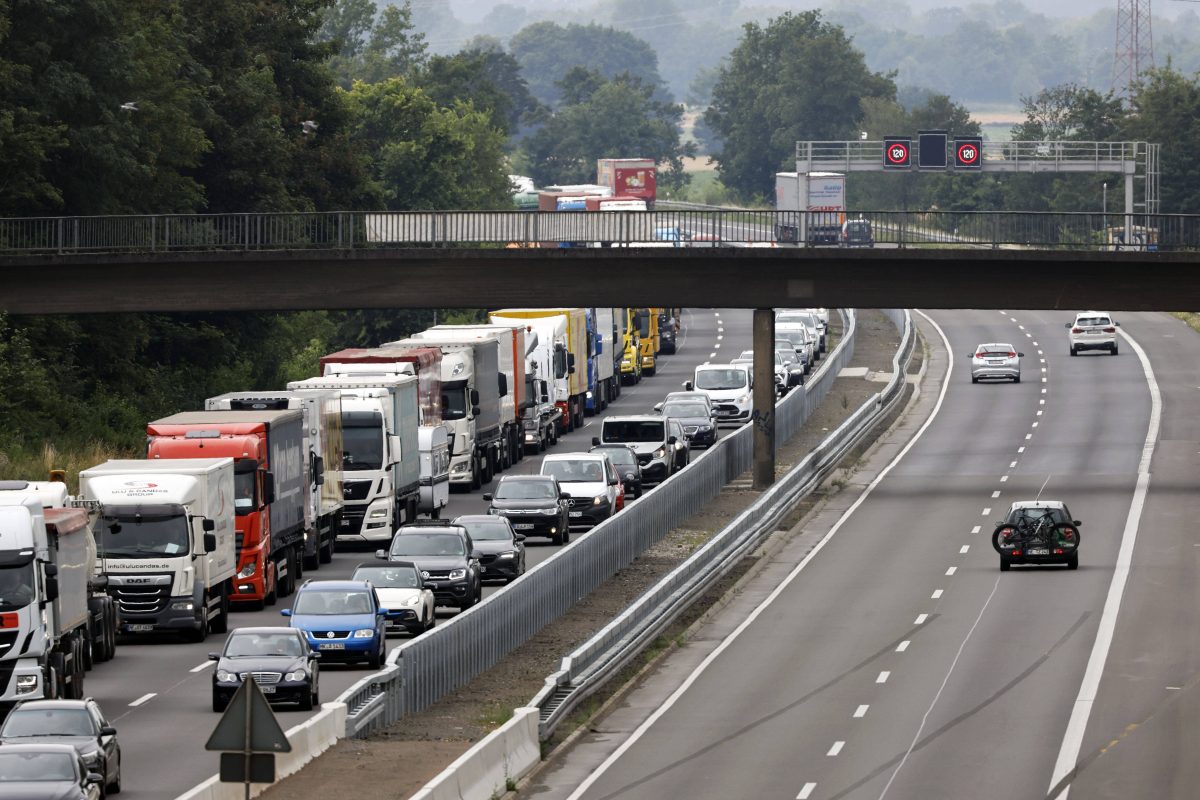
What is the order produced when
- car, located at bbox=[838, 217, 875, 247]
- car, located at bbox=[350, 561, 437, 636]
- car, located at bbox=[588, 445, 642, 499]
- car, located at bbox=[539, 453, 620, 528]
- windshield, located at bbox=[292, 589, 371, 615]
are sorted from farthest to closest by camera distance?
1. car, located at bbox=[838, 217, 875, 247]
2. car, located at bbox=[588, 445, 642, 499]
3. car, located at bbox=[539, 453, 620, 528]
4. car, located at bbox=[350, 561, 437, 636]
5. windshield, located at bbox=[292, 589, 371, 615]

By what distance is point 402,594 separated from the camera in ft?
131

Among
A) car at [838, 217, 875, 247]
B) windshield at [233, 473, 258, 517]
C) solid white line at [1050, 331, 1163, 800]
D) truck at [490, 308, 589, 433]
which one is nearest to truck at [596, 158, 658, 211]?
truck at [490, 308, 589, 433]

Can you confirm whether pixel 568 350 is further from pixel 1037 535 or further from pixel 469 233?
pixel 1037 535

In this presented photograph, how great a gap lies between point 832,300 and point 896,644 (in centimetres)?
2617

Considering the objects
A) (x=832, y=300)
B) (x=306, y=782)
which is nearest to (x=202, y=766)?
(x=306, y=782)

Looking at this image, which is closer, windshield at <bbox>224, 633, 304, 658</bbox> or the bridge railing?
windshield at <bbox>224, 633, 304, 658</bbox>

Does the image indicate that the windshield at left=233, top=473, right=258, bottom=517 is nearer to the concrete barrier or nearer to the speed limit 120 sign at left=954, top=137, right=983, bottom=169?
the concrete barrier

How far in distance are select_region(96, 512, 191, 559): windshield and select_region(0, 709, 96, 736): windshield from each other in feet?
44.8

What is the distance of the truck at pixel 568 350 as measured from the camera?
75.6 metres

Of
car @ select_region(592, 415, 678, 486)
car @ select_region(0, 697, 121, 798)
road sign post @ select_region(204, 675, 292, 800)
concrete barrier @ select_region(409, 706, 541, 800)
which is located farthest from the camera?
car @ select_region(592, 415, 678, 486)

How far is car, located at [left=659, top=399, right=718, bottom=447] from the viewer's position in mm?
74000

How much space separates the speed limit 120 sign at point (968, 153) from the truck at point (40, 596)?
11086 cm

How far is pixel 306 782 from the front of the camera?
1070 inches

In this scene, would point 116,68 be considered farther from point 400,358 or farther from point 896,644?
point 896,644
